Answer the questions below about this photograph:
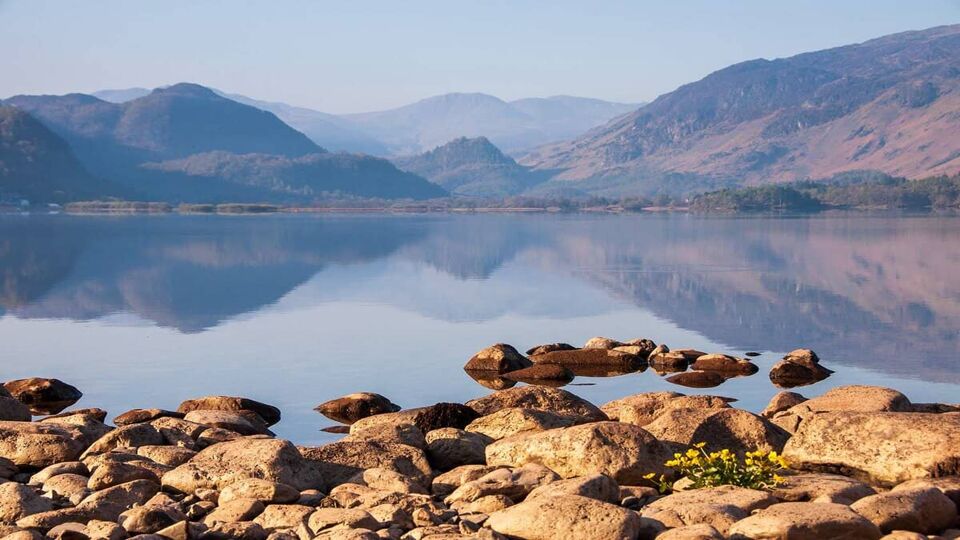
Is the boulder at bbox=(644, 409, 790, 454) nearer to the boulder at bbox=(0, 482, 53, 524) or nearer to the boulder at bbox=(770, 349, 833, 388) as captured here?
the boulder at bbox=(0, 482, 53, 524)

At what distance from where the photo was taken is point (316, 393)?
27562 millimetres

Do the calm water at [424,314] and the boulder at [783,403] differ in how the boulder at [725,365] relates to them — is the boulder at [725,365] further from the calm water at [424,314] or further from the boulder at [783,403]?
the boulder at [783,403]

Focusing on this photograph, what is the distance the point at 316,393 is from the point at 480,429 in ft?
31.9

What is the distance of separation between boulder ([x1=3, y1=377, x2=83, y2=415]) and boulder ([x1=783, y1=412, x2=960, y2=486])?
52.9ft

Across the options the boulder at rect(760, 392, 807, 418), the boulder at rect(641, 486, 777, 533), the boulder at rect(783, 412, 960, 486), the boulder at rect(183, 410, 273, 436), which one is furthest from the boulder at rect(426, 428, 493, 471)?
the boulder at rect(760, 392, 807, 418)

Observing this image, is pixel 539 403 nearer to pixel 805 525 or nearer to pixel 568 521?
pixel 568 521

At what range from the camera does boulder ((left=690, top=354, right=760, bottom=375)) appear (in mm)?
31375

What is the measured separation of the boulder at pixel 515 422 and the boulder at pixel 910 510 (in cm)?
594

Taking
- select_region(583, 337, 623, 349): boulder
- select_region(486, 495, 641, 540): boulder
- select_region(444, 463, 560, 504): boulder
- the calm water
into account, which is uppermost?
select_region(486, 495, 641, 540): boulder

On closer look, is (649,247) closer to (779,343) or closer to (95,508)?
(779,343)

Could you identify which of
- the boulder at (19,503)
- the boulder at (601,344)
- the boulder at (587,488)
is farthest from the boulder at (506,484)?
the boulder at (601,344)

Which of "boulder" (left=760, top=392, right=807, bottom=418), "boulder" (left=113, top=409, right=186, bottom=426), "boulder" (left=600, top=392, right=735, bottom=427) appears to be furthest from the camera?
"boulder" (left=760, top=392, right=807, bottom=418)

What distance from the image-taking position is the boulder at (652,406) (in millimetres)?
19172

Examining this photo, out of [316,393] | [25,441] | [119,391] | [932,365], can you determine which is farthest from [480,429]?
[932,365]
